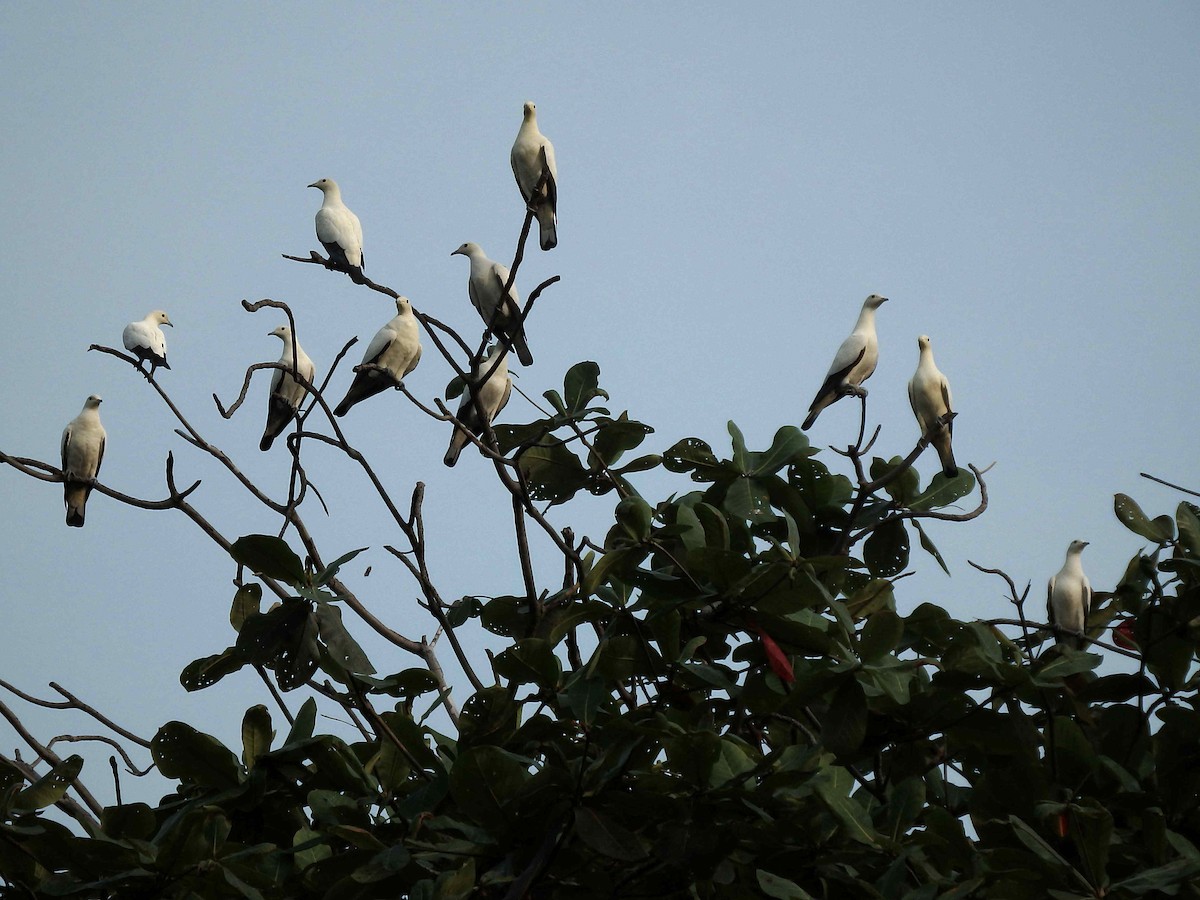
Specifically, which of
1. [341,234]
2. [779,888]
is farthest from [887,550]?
[341,234]

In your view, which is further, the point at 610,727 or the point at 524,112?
the point at 524,112

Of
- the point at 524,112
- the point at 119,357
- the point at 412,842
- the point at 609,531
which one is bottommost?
the point at 412,842

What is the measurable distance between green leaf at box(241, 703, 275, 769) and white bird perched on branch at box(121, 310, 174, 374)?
6487mm

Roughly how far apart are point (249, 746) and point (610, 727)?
3.80 ft

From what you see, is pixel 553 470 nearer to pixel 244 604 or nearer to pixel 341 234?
pixel 244 604

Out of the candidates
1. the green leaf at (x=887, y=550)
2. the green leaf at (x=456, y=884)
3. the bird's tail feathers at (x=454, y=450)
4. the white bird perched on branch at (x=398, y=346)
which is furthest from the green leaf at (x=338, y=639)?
the white bird perched on branch at (x=398, y=346)

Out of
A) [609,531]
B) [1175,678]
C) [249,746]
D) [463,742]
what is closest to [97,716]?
[249,746]

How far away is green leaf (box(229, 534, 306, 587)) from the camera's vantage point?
10.8 ft

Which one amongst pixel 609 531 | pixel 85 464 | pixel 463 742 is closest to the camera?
pixel 463 742

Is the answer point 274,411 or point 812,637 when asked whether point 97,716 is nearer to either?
point 812,637

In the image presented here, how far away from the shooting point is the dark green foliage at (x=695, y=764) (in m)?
2.83

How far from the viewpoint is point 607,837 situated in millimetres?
2734

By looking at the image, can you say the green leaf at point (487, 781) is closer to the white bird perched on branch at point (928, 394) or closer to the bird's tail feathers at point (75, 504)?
the white bird perched on branch at point (928, 394)

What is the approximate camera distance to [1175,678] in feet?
11.6
